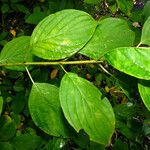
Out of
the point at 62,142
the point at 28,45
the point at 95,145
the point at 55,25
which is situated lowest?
the point at 62,142

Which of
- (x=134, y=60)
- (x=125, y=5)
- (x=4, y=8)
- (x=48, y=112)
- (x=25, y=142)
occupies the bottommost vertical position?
(x=25, y=142)

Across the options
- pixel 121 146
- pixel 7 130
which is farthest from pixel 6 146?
pixel 121 146

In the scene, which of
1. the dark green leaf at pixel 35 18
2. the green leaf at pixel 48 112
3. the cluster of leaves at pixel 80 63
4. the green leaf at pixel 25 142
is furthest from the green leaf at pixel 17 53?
the dark green leaf at pixel 35 18

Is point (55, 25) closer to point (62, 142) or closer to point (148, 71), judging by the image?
point (148, 71)

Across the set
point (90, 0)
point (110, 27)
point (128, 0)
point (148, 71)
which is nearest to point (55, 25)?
point (110, 27)

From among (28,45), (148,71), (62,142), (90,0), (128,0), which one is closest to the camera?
(148,71)

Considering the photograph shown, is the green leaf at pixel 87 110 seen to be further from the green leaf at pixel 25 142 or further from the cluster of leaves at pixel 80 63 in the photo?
the green leaf at pixel 25 142

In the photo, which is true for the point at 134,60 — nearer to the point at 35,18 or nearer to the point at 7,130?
the point at 7,130
